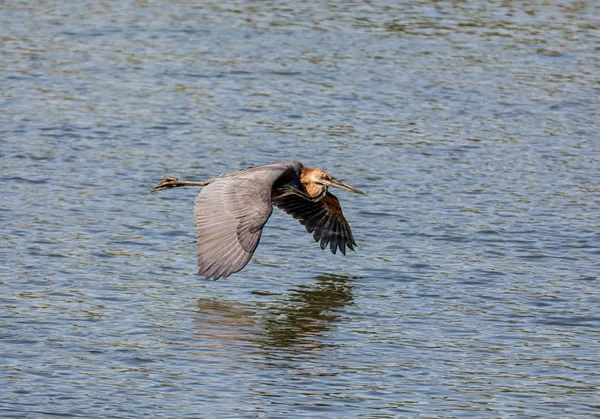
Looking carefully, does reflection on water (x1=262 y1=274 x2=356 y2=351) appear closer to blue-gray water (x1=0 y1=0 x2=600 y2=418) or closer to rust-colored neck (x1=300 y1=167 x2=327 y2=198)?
blue-gray water (x1=0 y1=0 x2=600 y2=418)

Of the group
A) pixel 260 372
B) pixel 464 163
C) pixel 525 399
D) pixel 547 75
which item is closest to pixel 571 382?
pixel 525 399

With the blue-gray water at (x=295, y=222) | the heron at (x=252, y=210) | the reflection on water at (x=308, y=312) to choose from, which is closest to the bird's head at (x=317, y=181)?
the heron at (x=252, y=210)

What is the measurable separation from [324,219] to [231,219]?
7.18 ft

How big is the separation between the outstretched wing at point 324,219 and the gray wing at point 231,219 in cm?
116

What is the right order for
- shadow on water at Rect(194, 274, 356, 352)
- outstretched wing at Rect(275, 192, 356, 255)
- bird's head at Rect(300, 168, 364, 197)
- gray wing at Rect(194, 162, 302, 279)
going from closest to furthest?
shadow on water at Rect(194, 274, 356, 352), gray wing at Rect(194, 162, 302, 279), bird's head at Rect(300, 168, 364, 197), outstretched wing at Rect(275, 192, 356, 255)

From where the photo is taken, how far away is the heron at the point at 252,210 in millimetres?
10188

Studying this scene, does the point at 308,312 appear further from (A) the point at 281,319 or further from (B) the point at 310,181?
(B) the point at 310,181

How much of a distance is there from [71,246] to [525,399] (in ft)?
16.1

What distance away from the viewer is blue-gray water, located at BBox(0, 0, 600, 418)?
9148mm

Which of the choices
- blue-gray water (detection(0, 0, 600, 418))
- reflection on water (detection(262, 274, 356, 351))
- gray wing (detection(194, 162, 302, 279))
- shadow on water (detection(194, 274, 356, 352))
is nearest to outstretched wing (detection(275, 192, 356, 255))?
blue-gray water (detection(0, 0, 600, 418))

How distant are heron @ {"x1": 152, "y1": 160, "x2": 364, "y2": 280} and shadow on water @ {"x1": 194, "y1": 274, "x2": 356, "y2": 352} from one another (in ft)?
1.53

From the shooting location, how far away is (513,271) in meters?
12.0

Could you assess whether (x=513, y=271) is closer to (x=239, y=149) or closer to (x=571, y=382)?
(x=571, y=382)

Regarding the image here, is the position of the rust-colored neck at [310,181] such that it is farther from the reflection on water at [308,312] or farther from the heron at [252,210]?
the reflection on water at [308,312]
